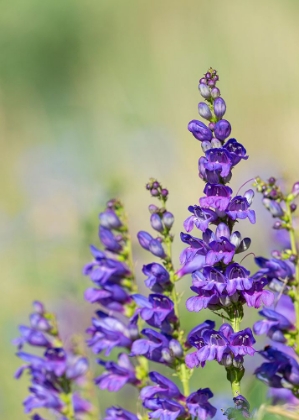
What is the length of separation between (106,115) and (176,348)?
6775 mm

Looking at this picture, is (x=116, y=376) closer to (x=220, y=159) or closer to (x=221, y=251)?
(x=221, y=251)

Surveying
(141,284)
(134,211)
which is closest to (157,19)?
(134,211)

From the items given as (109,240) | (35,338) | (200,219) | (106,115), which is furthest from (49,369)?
(106,115)

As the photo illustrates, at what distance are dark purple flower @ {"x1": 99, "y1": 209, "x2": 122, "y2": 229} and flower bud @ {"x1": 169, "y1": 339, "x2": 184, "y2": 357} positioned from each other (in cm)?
66

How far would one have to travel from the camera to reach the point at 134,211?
259 inches

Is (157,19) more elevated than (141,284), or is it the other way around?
(157,19)

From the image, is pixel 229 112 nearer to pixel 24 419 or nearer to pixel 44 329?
pixel 24 419

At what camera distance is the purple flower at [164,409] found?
2.27 m

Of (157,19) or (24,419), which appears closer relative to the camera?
(24,419)

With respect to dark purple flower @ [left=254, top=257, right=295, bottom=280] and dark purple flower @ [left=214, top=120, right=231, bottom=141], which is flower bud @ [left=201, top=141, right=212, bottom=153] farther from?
dark purple flower @ [left=254, top=257, right=295, bottom=280]

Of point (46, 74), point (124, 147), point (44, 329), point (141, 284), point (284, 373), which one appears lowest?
point (284, 373)

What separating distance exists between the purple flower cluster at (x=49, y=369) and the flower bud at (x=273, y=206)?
0.89m

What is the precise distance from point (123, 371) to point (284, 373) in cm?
59

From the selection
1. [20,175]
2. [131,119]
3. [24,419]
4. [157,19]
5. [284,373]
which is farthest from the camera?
[157,19]
